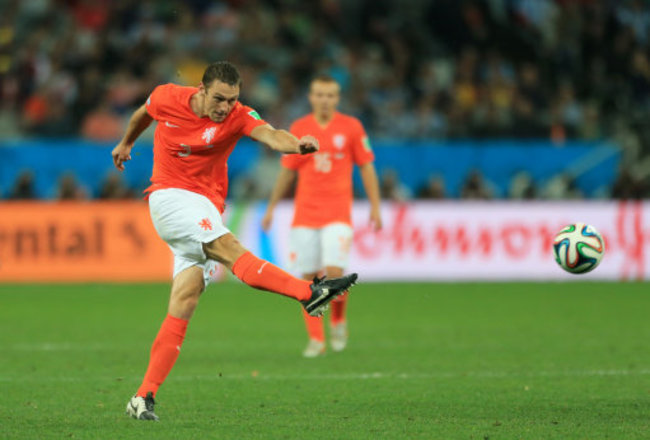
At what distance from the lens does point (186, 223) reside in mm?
6570

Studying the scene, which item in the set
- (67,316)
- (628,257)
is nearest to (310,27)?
(628,257)

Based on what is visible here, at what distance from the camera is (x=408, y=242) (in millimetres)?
18312

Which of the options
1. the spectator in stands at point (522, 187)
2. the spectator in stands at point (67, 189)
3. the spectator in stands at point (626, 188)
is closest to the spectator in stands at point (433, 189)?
the spectator in stands at point (522, 187)

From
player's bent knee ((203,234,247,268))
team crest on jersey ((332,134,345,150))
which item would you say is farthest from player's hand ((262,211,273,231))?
player's bent knee ((203,234,247,268))

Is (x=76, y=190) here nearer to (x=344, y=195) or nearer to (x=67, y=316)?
(x=67, y=316)

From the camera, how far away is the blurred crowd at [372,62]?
20.9m

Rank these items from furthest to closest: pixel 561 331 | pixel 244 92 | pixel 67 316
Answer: pixel 244 92
pixel 67 316
pixel 561 331

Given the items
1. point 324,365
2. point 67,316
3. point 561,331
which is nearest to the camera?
point 324,365

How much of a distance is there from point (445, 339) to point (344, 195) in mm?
1800

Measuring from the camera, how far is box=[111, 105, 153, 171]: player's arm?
22.9 feet

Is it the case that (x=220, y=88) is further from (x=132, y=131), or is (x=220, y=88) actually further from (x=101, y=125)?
(x=101, y=125)

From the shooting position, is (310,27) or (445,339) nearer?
(445,339)

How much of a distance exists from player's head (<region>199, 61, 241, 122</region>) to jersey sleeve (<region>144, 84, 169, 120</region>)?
36 cm

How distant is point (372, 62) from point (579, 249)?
15.8 m
